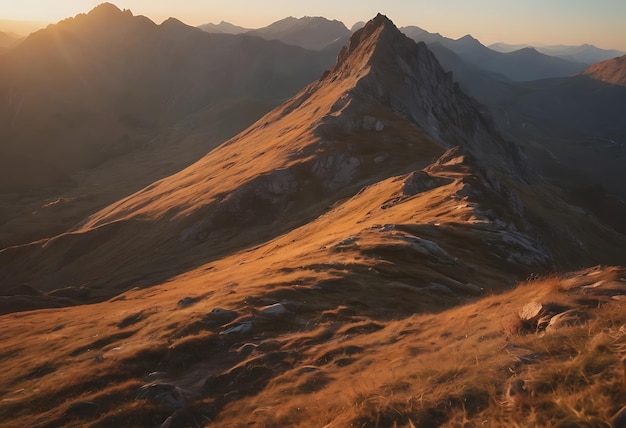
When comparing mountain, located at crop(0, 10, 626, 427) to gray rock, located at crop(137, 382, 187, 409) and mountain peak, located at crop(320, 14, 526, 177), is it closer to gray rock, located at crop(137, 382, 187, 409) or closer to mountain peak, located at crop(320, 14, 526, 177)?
gray rock, located at crop(137, 382, 187, 409)

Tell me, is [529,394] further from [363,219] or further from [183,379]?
[363,219]

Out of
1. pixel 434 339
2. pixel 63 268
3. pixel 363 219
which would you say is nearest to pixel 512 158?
pixel 363 219

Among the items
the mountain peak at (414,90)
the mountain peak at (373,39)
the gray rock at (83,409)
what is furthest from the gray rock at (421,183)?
the mountain peak at (373,39)

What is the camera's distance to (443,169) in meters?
50.1

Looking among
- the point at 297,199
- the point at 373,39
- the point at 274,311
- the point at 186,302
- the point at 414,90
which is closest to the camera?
the point at 274,311

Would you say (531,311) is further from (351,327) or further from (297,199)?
(297,199)

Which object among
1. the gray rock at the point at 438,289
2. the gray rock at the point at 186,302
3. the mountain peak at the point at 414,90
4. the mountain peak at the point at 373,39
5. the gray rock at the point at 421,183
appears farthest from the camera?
the mountain peak at the point at 373,39

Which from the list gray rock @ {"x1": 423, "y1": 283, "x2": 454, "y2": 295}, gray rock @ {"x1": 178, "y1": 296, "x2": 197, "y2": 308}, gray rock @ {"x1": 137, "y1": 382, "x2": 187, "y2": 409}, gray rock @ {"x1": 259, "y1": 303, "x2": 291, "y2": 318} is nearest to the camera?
gray rock @ {"x1": 137, "y1": 382, "x2": 187, "y2": 409}

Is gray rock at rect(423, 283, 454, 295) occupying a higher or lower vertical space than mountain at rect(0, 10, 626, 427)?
lower

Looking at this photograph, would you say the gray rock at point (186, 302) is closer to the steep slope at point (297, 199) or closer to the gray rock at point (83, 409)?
the gray rock at point (83, 409)

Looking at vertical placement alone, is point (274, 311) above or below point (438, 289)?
above

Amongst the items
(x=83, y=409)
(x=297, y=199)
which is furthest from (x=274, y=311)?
(x=297, y=199)

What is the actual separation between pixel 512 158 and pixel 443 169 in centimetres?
8221

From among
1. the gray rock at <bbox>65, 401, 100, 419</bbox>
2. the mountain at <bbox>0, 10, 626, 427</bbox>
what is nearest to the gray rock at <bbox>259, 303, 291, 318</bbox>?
the mountain at <bbox>0, 10, 626, 427</bbox>
